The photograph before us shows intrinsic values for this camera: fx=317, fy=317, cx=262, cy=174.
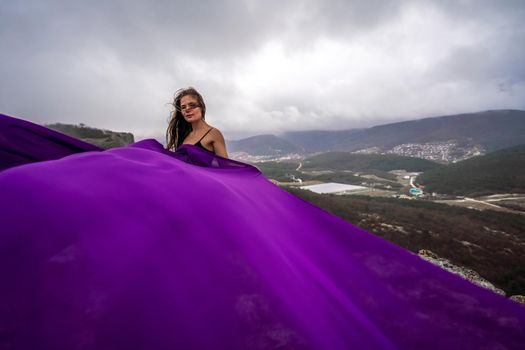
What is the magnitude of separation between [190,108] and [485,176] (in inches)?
6331

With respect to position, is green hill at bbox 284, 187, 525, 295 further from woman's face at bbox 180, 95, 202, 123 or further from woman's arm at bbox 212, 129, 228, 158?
woman's face at bbox 180, 95, 202, 123

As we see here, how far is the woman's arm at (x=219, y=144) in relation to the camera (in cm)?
461

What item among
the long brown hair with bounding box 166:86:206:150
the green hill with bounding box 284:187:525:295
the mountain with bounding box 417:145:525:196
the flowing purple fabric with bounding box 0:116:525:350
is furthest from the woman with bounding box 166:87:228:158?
the mountain with bounding box 417:145:525:196

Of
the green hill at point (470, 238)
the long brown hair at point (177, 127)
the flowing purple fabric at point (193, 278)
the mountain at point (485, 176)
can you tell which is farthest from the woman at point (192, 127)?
the mountain at point (485, 176)

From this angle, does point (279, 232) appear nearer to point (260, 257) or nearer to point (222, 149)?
point (260, 257)

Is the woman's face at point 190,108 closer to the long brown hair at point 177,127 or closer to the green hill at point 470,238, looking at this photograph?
the long brown hair at point 177,127

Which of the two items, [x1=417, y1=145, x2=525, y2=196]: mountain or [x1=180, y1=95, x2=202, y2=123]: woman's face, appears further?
[x1=417, y1=145, x2=525, y2=196]: mountain

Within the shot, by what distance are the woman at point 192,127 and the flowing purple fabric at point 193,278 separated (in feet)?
6.20

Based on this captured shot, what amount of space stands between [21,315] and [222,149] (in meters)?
3.40

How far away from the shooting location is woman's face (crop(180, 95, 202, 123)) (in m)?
4.89

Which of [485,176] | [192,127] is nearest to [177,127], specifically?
[192,127]

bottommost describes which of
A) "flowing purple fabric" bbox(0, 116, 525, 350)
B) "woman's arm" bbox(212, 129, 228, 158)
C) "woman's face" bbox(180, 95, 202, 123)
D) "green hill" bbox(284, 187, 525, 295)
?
"green hill" bbox(284, 187, 525, 295)

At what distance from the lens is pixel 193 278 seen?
6.05ft

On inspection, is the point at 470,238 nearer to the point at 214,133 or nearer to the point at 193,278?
the point at 214,133
